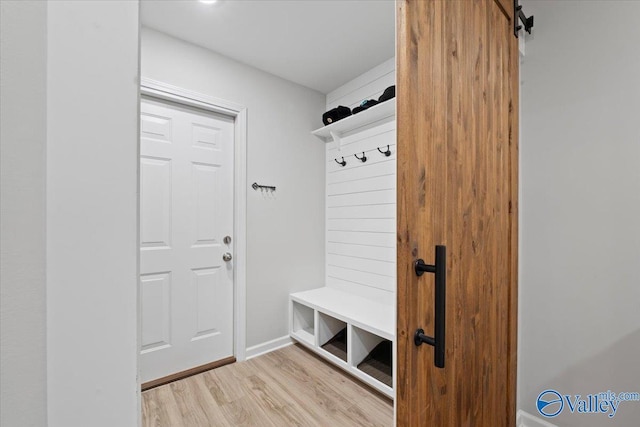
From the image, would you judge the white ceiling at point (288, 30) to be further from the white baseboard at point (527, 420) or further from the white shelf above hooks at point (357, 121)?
the white baseboard at point (527, 420)

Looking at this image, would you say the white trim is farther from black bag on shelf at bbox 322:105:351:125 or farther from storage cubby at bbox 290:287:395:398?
black bag on shelf at bbox 322:105:351:125

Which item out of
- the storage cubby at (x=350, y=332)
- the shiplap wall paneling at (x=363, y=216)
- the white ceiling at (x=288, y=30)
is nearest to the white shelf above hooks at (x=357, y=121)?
the shiplap wall paneling at (x=363, y=216)

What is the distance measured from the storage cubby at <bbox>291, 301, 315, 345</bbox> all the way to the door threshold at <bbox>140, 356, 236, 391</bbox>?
23.2 inches

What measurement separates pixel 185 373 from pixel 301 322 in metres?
1.04

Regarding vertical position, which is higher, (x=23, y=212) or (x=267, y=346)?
(x=23, y=212)

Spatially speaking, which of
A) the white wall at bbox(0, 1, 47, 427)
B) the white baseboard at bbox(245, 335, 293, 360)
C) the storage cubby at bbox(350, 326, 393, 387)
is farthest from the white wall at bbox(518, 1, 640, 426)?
the white wall at bbox(0, 1, 47, 427)

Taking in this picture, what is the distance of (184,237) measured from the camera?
2156 mm

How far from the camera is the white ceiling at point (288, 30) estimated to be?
1.78 meters

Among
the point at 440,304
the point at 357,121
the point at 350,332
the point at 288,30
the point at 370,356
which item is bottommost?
the point at 370,356

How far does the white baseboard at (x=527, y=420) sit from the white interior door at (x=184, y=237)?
2.02 m

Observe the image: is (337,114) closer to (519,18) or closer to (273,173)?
(273,173)

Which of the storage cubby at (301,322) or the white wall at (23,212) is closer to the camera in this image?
the white wall at (23,212)

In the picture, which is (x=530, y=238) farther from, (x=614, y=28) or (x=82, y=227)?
(x=82, y=227)

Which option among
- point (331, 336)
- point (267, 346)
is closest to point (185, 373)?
point (267, 346)
